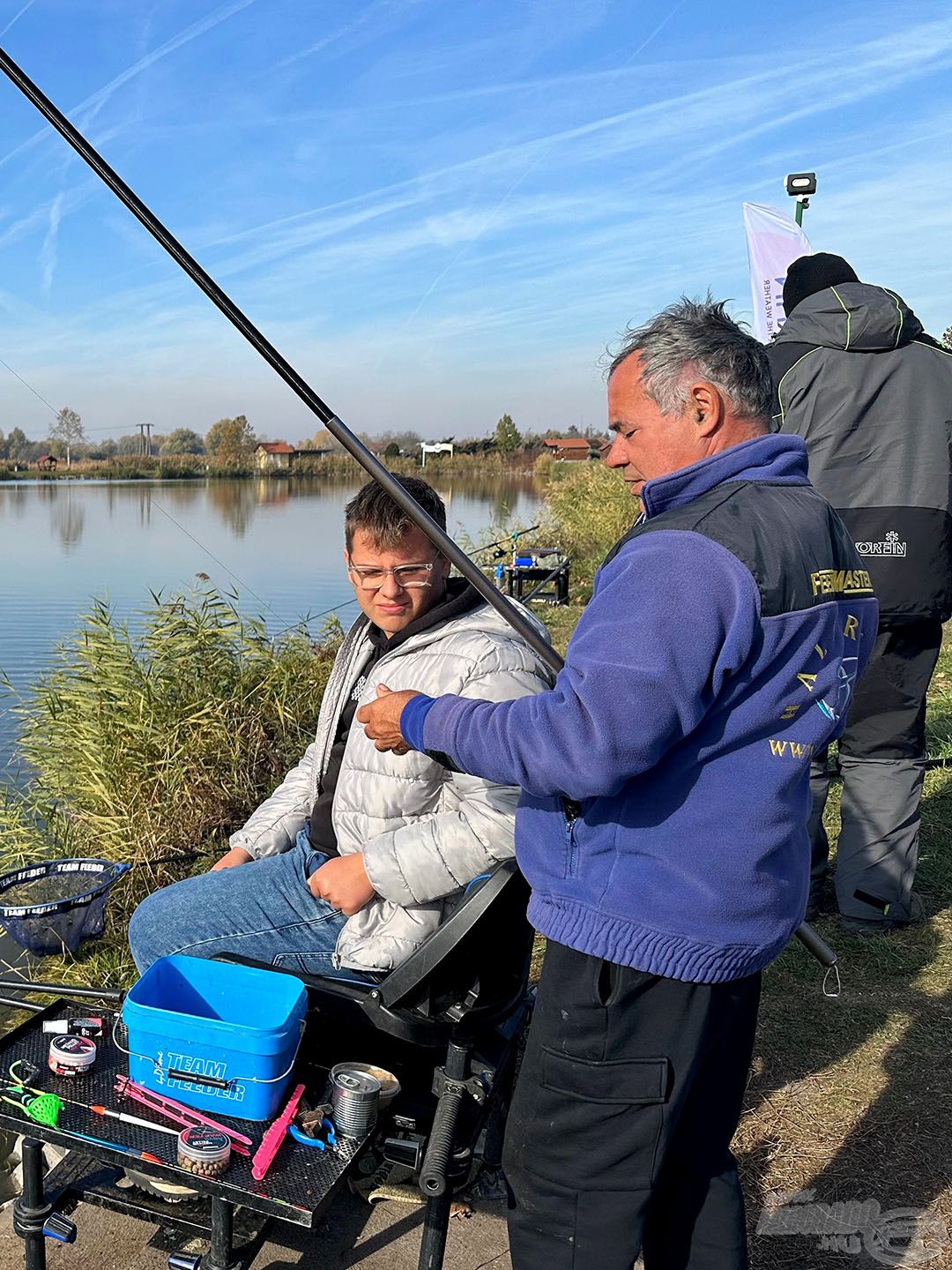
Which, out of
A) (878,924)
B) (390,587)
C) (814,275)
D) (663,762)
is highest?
(814,275)

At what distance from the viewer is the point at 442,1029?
1983 mm

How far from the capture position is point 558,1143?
1586 mm

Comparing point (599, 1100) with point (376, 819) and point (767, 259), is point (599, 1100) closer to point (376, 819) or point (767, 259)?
point (376, 819)

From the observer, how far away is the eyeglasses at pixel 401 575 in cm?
237

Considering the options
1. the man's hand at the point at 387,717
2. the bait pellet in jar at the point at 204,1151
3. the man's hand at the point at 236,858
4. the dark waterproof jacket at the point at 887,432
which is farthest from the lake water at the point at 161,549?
the bait pellet in jar at the point at 204,1151

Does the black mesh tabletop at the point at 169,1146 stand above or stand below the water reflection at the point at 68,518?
below

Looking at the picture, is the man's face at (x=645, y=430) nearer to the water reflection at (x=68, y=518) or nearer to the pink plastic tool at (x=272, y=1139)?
the pink plastic tool at (x=272, y=1139)

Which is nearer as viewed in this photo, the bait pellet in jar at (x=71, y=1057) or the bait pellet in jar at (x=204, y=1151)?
the bait pellet in jar at (x=204, y=1151)

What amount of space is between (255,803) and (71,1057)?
2.74m

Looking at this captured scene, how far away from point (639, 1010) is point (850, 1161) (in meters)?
1.30

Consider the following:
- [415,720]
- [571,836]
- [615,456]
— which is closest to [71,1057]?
[415,720]

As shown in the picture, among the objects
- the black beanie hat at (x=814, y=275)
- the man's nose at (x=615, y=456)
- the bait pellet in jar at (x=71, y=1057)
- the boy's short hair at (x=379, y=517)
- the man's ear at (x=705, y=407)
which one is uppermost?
the black beanie hat at (x=814, y=275)

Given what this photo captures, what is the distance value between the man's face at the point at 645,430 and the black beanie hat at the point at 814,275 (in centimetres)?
216

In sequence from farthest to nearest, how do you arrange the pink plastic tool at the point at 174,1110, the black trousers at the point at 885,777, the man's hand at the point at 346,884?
the black trousers at the point at 885,777, the man's hand at the point at 346,884, the pink plastic tool at the point at 174,1110
